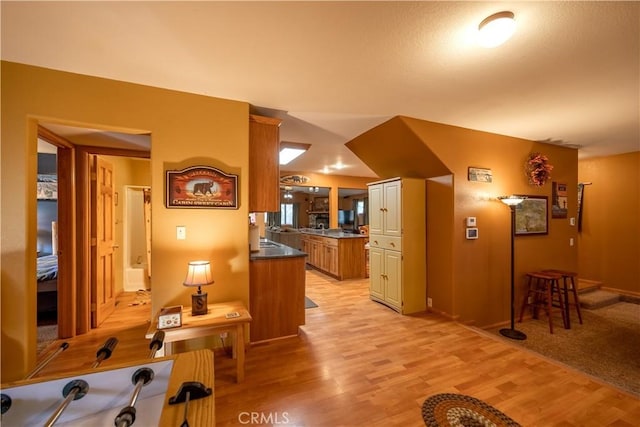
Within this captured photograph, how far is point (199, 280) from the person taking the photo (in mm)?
2131

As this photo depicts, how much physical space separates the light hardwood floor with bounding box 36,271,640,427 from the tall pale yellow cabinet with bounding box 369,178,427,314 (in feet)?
1.48

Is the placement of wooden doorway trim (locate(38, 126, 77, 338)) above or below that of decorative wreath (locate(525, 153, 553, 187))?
below

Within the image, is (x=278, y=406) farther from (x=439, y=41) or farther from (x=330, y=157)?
(x=330, y=157)

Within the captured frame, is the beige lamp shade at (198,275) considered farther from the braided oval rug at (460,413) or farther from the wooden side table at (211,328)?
the braided oval rug at (460,413)

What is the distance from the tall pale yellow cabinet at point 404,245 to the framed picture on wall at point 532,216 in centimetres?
146

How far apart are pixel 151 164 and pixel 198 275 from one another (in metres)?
1.12

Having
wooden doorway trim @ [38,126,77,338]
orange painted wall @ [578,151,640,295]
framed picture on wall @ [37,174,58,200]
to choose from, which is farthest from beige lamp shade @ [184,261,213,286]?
orange painted wall @ [578,151,640,295]

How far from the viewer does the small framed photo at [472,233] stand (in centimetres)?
337

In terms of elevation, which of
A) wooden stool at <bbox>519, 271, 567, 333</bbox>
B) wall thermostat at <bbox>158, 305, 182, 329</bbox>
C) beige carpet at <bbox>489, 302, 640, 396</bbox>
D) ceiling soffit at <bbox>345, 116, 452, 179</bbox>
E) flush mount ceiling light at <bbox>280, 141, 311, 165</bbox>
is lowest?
beige carpet at <bbox>489, 302, 640, 396</bbox>

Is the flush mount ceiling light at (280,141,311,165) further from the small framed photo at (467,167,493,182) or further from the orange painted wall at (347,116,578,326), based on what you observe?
the small framed photo at (467,167,493,182)

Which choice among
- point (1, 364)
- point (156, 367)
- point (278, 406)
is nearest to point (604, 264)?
point (278, 406)

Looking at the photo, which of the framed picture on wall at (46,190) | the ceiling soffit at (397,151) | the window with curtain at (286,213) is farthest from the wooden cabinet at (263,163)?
the window with curtain at (286,213)

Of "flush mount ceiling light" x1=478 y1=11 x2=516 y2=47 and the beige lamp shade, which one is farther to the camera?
the beige lamp shade

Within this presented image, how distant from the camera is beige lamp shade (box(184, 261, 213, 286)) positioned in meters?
2.12
